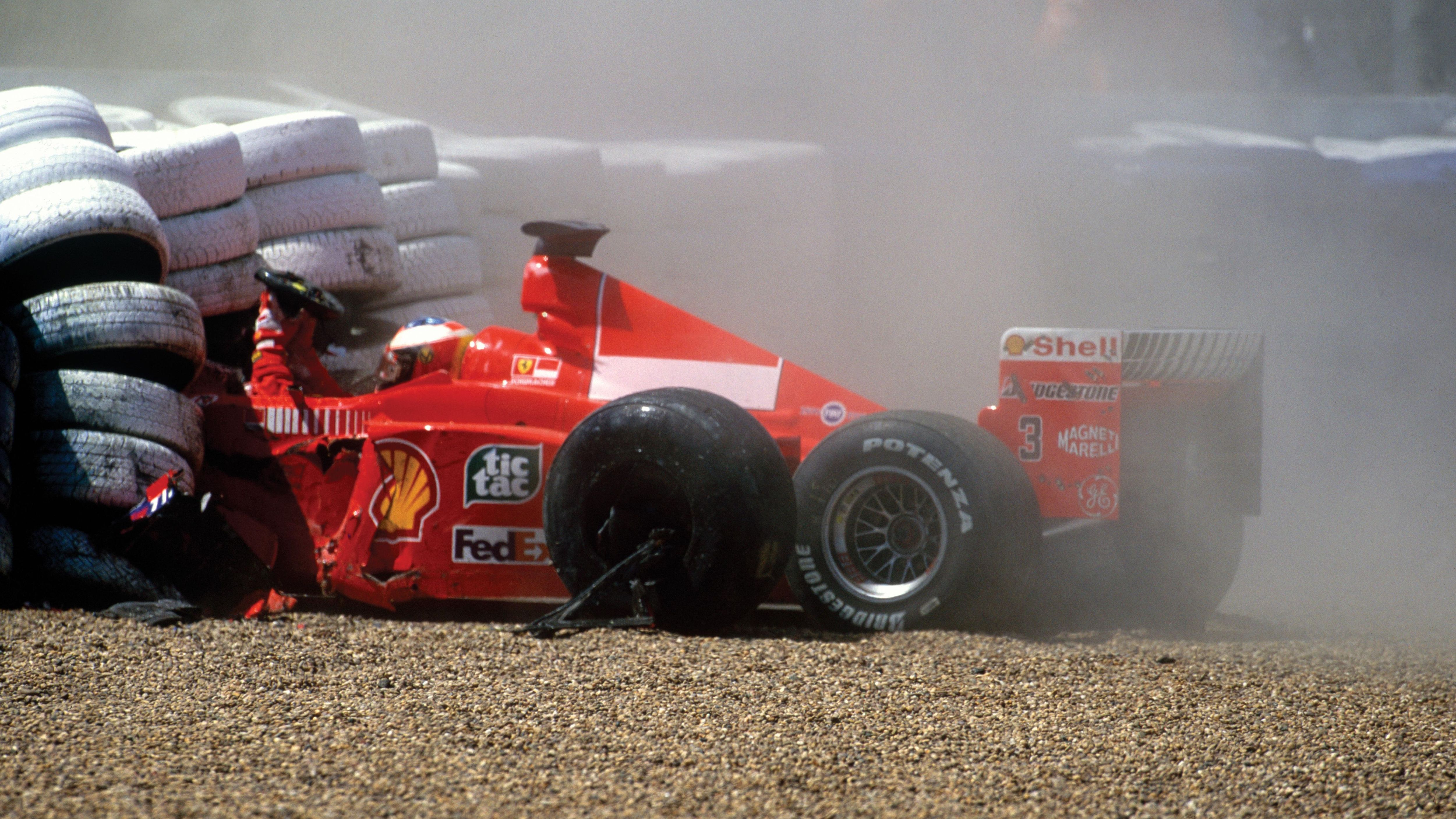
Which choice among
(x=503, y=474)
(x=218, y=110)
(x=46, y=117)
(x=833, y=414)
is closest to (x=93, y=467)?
(x=503, y=474)

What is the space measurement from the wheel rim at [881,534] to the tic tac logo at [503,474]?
3.87 ft

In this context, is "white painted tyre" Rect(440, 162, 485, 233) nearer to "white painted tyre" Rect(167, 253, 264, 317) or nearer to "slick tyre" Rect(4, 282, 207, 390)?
"white painted tyre" Rect(167, 253, 264, 317)

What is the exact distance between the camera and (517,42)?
13.7m

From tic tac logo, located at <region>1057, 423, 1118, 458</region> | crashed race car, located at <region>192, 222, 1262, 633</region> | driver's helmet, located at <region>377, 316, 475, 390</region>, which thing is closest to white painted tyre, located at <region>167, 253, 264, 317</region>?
crashed race car, located at <region>192, 222, 1262, 633</region>

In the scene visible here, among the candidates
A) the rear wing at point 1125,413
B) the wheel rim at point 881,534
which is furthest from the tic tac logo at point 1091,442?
the wheel rim at point 881,534

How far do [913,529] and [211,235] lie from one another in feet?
13.5

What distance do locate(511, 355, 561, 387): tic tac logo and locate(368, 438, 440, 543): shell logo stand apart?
51 centimetres

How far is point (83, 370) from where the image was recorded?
16.9 ft

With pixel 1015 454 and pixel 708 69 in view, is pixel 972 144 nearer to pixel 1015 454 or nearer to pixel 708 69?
pixel 708 69

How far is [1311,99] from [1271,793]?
A: 11.4 m

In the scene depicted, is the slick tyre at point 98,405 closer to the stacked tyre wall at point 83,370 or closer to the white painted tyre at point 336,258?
the stacked tyre wall at point 83,370

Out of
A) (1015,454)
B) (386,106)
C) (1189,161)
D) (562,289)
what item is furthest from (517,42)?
(1015,454)

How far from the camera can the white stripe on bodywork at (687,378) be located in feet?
16.7

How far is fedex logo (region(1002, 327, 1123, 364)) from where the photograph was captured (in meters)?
4.65
